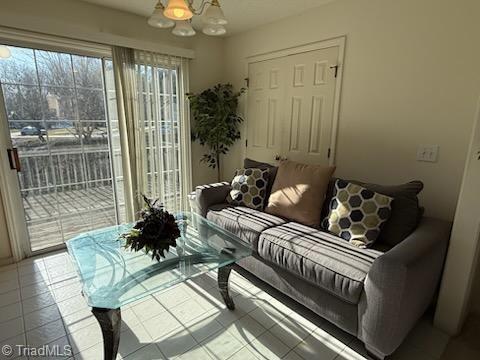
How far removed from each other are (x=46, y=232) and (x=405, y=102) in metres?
3.63

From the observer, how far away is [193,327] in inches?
68.2

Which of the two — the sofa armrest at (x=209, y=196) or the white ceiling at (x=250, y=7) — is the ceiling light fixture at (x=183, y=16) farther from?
the sofa armrest at (x=209, y=196)

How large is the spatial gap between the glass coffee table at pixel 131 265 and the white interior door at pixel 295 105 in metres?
1.36

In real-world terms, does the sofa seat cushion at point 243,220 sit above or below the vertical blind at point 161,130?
below

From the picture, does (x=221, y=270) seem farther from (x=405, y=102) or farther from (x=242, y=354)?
(x=405, y=102)

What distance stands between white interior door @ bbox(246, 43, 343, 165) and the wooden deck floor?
75.2 inches

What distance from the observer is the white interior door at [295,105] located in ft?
8.39

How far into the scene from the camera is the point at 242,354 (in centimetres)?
153

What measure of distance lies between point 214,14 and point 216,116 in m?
A: 1.70

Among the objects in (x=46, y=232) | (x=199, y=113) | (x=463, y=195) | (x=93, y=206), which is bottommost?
(x=46, y=232)

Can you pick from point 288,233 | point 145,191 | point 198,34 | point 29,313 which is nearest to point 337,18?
point 198,34

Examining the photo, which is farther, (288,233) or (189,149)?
(189,149)

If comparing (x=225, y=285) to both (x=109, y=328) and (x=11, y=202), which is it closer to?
(x=109, y=328)

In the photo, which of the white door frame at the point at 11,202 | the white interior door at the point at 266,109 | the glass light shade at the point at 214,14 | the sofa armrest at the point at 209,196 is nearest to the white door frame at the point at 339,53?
the white interior door at the point at 266,109
